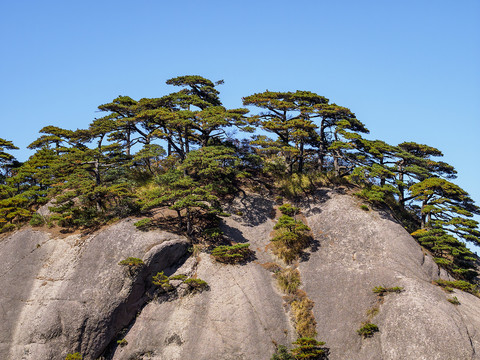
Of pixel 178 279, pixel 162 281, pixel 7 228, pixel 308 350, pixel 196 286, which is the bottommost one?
pixel 308 350

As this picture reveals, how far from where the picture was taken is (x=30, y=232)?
37.0 metres

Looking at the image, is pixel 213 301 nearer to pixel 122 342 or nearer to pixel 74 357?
pixel 122 342

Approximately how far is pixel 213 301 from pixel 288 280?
23.7 ft

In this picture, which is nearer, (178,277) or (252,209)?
(178,277)

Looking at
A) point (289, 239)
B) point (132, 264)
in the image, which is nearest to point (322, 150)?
point (289, 239)

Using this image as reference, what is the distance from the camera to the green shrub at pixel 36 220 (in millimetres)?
37625

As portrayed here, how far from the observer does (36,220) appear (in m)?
37.8

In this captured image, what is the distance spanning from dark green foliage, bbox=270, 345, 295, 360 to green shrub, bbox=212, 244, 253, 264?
898 centimetres

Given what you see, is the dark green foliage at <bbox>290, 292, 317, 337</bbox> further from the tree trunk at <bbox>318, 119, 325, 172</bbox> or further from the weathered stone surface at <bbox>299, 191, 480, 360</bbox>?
the tree trunk at <bbox>318, 119, 325, 172</bbox>

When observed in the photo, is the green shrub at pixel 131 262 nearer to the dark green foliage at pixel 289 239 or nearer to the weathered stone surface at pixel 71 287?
the weathered stone surface at pixel 71 287

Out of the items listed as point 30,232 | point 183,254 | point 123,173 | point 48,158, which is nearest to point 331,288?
point 183,254

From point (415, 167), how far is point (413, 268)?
13.2 metres

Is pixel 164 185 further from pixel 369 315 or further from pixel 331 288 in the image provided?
pixel 369 315

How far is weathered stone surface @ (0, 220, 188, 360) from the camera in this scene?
30375mm
